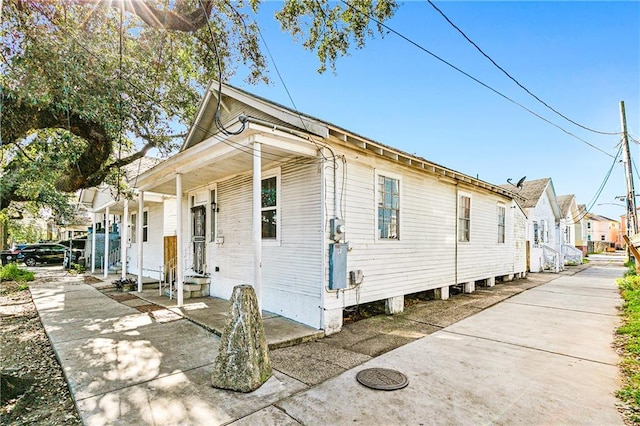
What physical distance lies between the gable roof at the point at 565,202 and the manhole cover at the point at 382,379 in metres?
26.0

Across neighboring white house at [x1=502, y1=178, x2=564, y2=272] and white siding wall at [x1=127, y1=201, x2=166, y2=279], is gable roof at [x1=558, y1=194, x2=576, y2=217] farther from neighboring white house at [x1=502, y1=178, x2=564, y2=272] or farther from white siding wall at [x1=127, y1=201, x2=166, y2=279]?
white siding wall at [x1=127, y1=201, x2=166, y2=279]

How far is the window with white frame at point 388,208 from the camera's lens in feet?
22.3

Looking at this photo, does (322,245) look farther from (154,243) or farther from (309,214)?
(154,243)

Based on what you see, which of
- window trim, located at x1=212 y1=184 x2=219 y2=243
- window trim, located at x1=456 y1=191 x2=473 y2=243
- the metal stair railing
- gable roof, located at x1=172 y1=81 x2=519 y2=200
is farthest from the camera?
the metal stair railing

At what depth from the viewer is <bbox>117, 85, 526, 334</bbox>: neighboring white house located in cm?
547

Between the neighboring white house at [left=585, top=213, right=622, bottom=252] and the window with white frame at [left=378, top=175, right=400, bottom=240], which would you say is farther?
the neighboring white house at [left=585, top=213, right=622, bottom=252]

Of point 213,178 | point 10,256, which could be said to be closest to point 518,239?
point 213,178

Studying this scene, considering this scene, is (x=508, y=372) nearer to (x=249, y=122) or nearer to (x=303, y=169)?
(x=303, y=169)

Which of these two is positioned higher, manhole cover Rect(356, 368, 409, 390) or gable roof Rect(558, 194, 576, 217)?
gable roof Rect(558, 194, 576, 217)

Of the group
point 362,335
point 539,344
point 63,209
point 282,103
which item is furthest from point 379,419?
point 63,209

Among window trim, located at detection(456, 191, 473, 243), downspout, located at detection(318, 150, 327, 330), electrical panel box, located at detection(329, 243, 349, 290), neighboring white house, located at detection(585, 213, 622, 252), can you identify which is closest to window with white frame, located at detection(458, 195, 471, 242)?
window trim, located at detection(456, 191, 473, 243)

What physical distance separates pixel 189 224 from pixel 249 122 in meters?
6.39

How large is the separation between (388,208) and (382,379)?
397 centimetres

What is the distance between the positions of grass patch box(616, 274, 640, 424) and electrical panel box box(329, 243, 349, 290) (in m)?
3.62
